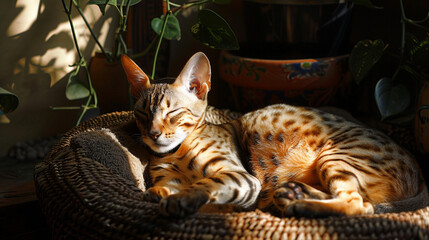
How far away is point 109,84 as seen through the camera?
91.3 inches

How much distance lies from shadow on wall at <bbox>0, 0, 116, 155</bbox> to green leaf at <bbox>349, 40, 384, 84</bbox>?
1304 millimetres

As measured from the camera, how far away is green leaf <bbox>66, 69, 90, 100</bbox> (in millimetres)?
2160

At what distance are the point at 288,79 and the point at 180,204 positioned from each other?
1.18 m

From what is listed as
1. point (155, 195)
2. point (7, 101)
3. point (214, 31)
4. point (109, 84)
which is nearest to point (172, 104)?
point (155, 195)

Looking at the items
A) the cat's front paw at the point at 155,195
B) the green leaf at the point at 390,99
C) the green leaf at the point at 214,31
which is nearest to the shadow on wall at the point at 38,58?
the green leaf at the point at 214,31

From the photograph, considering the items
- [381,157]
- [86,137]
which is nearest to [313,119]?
[381,157]

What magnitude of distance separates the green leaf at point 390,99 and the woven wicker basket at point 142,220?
695 millimetres

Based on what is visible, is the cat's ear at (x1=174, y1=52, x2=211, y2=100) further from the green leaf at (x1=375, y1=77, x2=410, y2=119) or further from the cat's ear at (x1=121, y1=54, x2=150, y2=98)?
the green leaf at (x1=375, y1=77, x2=410, y2=119)

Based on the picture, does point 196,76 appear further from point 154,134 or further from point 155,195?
point 155,195

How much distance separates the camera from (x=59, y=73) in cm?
238

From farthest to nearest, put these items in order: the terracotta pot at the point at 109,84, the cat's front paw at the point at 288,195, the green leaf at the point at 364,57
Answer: the terracotta pot at the point at 109,84 → the green leaf at the point at 364,57 → the cat's front paw at the point at 288,195

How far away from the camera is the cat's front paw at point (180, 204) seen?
119 centimetres

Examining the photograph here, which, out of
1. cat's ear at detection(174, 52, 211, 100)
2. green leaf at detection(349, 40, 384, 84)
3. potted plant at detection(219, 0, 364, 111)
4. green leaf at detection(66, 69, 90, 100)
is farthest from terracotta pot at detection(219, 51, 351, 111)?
green leaf at detection(66, 69, 90, 100)

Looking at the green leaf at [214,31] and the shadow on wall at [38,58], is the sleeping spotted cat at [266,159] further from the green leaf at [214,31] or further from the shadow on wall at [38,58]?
the shadow on wall at [38,58]
